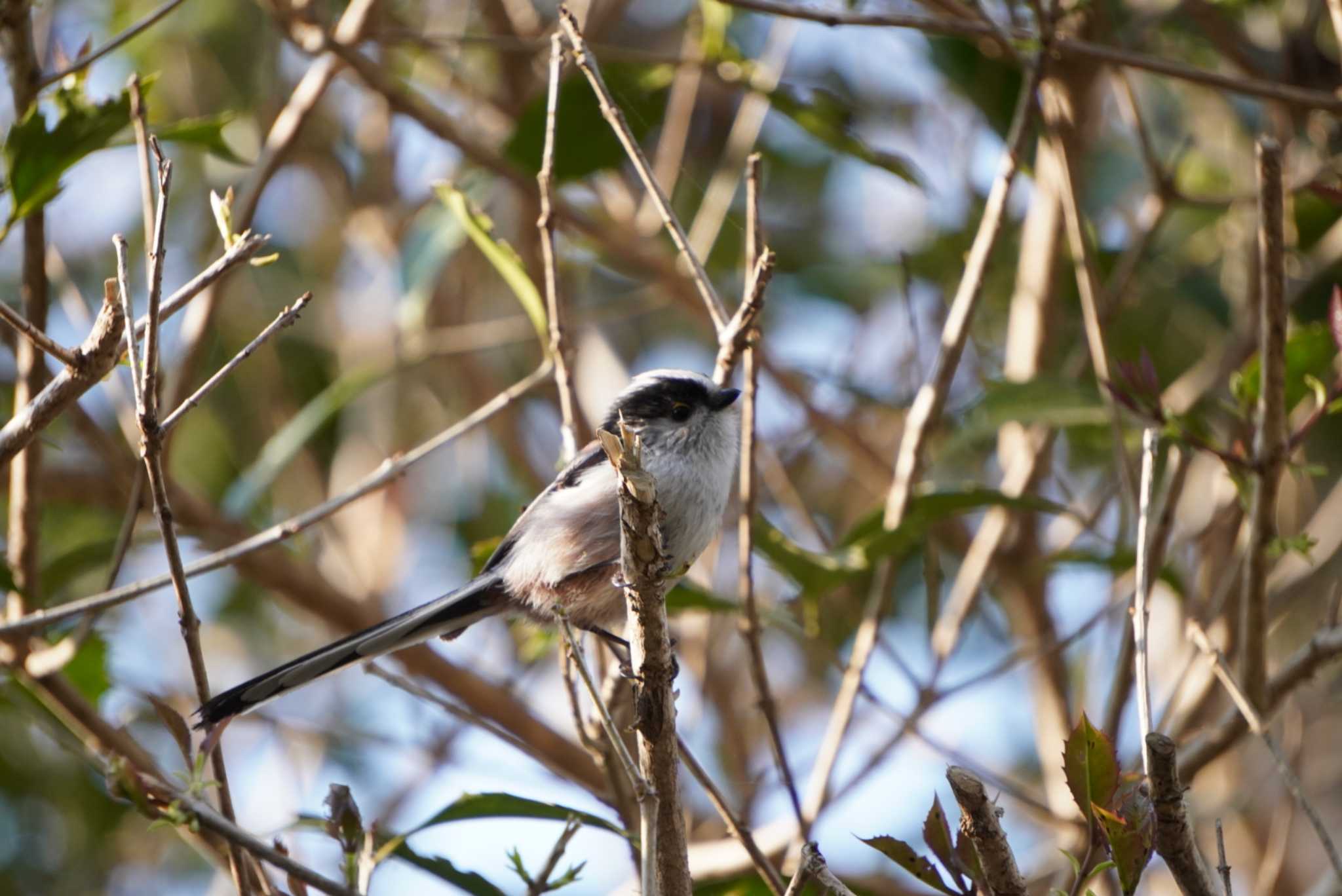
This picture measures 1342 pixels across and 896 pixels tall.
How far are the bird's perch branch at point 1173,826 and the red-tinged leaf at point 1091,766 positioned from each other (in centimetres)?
12

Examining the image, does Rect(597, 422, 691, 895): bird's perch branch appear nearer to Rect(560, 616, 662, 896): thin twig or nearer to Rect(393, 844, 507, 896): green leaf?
Rect(560, 616, 662, 896): thin twig

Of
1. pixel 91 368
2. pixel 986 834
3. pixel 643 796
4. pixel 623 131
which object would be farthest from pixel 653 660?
pixel 623 131

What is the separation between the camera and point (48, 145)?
8.11 ft

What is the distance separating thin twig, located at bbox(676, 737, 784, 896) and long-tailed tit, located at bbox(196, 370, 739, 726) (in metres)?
0.48

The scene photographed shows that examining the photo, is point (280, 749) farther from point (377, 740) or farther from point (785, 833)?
point (785, 833)

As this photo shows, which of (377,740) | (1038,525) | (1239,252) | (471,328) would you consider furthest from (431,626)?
(1239,252)

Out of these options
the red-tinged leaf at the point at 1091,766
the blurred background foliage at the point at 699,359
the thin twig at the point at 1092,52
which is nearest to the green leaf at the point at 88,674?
the blurred background foliage at the point at 699,359

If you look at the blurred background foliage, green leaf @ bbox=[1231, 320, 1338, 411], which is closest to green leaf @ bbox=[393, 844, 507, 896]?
the blurred background foliage

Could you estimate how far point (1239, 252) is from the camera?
4395 mm

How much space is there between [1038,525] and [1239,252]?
1.20 meters

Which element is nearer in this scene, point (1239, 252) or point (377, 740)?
point (377, 740)

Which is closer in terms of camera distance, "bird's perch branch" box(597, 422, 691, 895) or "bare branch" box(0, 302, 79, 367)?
"bare branch" box(0, 302, 79, 367)

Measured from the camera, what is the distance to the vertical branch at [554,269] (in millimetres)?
2414

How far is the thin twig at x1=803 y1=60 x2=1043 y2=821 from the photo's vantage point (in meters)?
2.94
